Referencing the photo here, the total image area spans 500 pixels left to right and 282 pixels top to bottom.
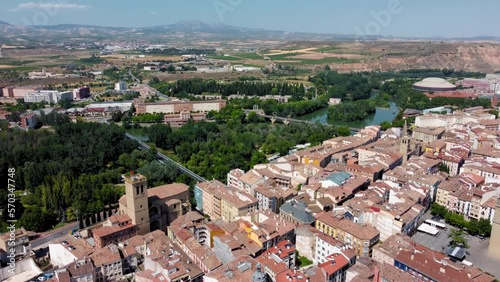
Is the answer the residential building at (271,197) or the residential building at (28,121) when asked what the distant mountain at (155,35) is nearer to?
the residential building at (28,121)

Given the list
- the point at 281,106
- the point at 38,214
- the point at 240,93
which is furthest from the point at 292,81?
the point at 38,214

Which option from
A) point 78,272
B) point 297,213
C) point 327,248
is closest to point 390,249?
point 327,248

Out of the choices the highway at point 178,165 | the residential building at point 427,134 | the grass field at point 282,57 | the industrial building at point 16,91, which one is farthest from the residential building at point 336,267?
the grass field at point 282,57

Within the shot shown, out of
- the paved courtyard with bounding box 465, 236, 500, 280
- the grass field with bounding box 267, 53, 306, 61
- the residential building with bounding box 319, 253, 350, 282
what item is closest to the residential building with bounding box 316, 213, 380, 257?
the residential building with bounding box 319, 253, 350, 282

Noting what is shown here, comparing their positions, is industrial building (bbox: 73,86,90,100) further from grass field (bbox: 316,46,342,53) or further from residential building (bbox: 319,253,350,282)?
grass field (bbox: 316,46,342,53)

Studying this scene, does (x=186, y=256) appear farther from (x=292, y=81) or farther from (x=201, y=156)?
(x=292, y=81)

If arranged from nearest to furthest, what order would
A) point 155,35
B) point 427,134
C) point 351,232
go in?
point 351,232
point 427,134
point 155,35

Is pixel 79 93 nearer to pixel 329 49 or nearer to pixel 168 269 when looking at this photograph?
pixel 168 269
